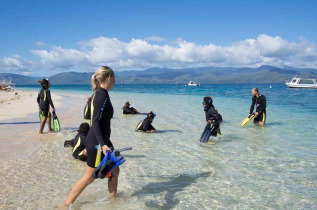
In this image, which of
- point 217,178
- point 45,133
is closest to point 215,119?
point 217,178

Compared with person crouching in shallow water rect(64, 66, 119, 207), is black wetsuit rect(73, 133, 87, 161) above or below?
below

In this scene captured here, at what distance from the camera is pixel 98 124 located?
A: 12.7 ft

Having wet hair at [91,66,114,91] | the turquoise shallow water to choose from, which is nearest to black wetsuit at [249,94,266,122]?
the turquoise shallow water

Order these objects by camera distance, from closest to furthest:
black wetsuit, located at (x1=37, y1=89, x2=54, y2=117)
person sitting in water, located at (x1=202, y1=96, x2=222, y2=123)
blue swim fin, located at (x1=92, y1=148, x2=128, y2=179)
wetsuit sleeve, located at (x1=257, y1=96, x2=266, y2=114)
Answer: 1. blue swim fin, located at (x1=92, y1=148, x2=128, y2=179)
2. person sitting in water, located at (x1=202, y1=96, x2=222, y2=123)
3. black wetsuit, located at (x1=37, y1=89, x2=54, y2=117)
4. wetsuit sleeve, located at (x1=257, y1=96, x2=266, y2=114)

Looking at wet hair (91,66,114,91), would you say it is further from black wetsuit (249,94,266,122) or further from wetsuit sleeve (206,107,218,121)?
black wetsuit (249,94,266,122)

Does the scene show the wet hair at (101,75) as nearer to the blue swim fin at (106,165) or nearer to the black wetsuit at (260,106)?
the blue swim fin at (106,165)

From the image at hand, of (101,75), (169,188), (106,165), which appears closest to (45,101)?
(169,188)

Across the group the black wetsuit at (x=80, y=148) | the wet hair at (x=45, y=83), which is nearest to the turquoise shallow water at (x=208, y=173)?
the black wetsuit at (x=80, y=148)

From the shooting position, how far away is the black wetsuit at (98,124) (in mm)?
3852

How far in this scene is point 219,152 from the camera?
8.21 m

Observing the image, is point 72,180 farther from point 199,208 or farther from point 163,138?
point 163,138

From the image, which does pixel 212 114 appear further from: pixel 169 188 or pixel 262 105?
pixel 262 105

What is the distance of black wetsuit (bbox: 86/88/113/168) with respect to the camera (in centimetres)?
385

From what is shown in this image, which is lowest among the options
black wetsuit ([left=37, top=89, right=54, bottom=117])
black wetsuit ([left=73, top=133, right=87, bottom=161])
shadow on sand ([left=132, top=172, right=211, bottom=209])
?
shadow on sand ([left=132, top=172, right=211, bottom=209])
